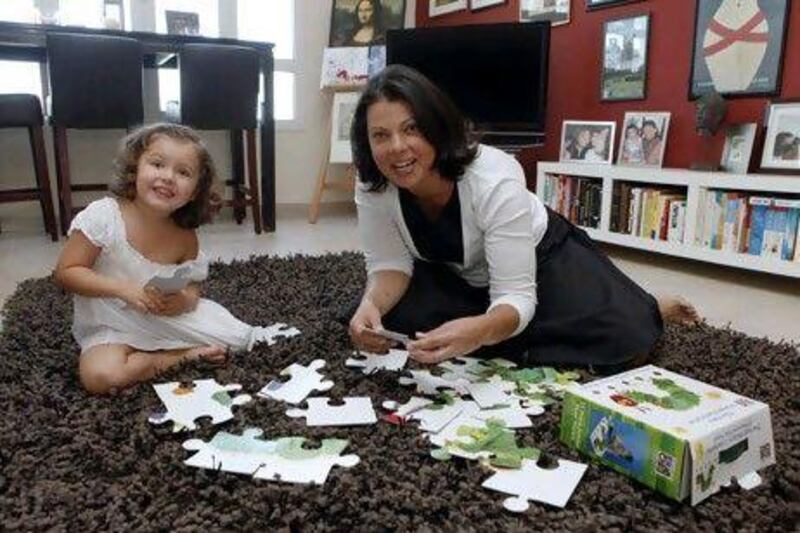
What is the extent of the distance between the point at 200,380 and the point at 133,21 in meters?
3.07

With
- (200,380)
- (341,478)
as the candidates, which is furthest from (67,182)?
(341,478)

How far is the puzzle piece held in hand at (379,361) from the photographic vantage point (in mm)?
1427

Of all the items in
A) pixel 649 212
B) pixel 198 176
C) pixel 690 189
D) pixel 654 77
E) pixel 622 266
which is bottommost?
pixel 622 266

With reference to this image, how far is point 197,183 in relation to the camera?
4.90 ft

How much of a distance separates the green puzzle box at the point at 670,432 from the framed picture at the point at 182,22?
3.23 meters

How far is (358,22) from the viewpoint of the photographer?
4.19 meters

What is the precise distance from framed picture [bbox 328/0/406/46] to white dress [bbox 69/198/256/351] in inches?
118

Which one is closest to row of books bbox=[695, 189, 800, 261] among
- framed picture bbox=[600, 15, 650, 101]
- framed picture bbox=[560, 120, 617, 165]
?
framed picture bbox=[560, 120, 617, 165]

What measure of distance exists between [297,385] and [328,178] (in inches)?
124

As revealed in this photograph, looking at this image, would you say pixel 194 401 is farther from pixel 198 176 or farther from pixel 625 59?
pixel 625 59

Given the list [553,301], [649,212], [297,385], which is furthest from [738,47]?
[297,385]

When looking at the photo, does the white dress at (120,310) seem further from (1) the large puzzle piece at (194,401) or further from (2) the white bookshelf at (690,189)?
(2) the white bookshelf at (690,189)

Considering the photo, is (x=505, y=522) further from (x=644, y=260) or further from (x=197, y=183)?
(x=644, y=260)

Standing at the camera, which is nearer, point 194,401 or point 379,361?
point 194,401
